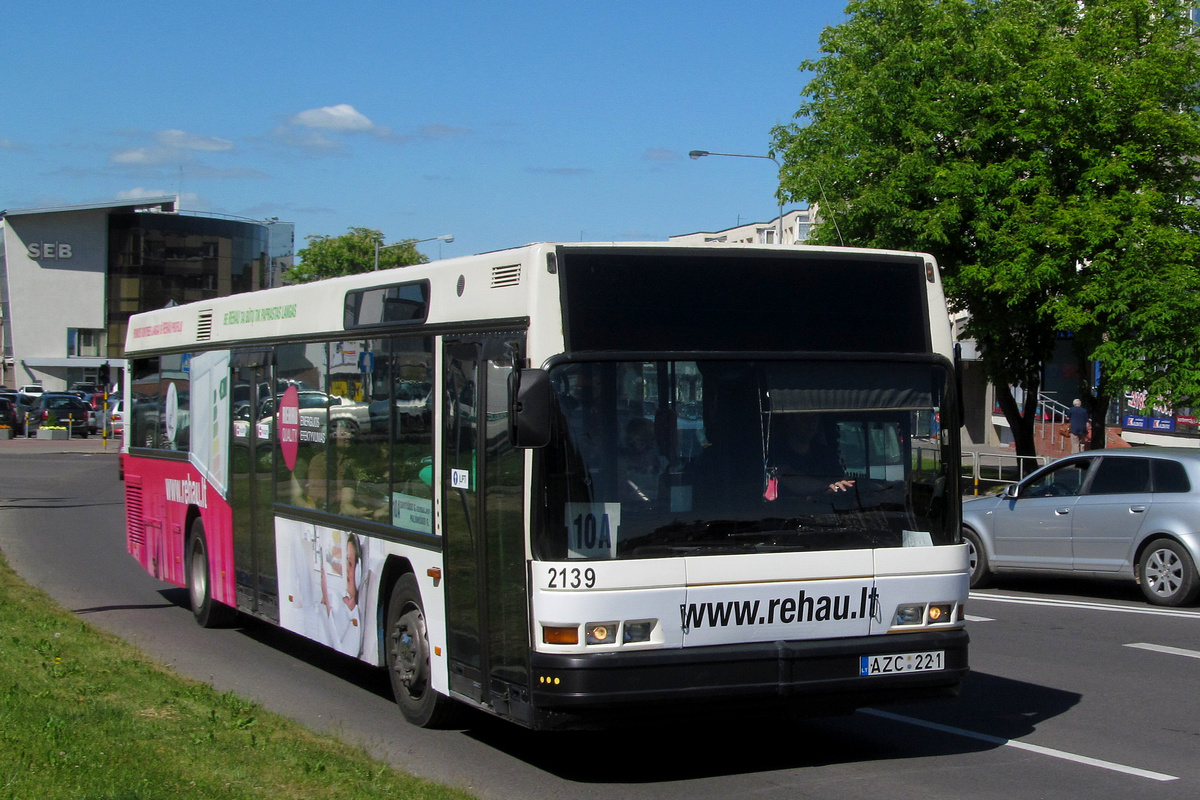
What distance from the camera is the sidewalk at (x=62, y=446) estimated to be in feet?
146

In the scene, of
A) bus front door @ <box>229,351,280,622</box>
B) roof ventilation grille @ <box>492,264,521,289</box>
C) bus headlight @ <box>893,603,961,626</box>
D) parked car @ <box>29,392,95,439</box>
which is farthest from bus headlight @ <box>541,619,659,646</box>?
parked car @ <box>29,392,95,439</box>

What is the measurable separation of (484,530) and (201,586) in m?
6.17

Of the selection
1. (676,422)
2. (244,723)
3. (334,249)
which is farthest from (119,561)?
(334,249)

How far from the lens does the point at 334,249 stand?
228 feet

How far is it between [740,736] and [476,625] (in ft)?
6.27

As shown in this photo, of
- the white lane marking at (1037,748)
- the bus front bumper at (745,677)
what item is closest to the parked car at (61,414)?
the white lane marking at (1037,748)

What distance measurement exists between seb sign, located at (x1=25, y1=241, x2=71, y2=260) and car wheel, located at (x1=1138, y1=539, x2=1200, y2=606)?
9174 centimetres

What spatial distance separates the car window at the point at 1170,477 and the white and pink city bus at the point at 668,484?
7.25 m

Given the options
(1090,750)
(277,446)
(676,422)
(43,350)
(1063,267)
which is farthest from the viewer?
(43,350)

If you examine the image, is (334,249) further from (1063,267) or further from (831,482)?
(831,482)

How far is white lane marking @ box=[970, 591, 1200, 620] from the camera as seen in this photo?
13.1 meters

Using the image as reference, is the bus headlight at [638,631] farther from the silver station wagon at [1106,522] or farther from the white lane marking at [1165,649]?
the silver station wagon at [1106,522]

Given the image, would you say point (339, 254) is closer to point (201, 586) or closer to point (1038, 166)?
point (1038, 166)

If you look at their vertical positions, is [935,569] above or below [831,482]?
below
